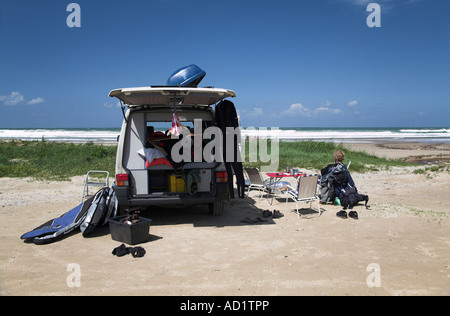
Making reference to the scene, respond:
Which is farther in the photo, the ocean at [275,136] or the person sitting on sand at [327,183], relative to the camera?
the ocean at [275,136]

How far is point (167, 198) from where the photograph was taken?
18.7 ft

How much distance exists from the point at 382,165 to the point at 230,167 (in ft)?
35.2

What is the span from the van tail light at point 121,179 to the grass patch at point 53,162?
621 centimetres

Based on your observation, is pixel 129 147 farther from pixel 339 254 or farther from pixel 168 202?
pixel 339 254

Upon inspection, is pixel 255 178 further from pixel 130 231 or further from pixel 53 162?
pixel 53 162

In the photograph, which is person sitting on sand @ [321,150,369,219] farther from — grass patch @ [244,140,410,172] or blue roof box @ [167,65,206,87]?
grass patch @ [244,140,410,172]

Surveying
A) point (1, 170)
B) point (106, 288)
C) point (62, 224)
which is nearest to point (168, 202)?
point (62, 224)

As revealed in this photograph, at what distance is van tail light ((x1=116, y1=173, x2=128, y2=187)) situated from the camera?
5.54 meters

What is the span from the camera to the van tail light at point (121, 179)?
5543 mm

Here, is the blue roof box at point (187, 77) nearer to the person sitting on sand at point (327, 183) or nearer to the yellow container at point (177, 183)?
the yellow container at point (177, 183)

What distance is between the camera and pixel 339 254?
462cm

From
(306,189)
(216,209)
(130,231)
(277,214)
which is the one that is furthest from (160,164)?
(306,189)

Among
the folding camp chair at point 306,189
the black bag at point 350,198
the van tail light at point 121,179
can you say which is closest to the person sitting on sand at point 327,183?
the black bag at point 350,198

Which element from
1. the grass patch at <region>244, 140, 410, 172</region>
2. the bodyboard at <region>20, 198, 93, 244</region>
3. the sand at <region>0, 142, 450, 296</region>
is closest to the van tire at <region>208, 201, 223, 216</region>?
the sand at <region>0, 142, 450, 296</region>
